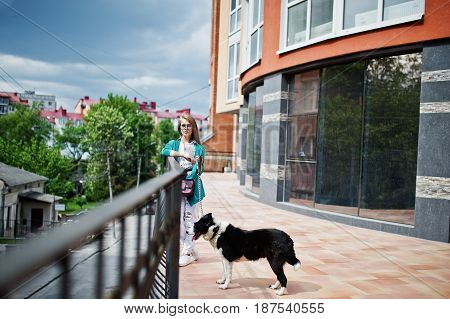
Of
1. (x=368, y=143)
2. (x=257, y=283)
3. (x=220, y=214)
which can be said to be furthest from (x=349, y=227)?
(x=257, y=283)

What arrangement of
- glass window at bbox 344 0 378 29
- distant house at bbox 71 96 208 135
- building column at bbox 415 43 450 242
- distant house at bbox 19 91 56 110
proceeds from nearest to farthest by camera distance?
building column at bbox 415 43 450 242
glass window at bbox 344 0 378 29
distant house at bbox 19 91 56 110
distant house at bbox 71 96 208 135

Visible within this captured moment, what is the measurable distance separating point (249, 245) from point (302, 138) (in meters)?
5.58

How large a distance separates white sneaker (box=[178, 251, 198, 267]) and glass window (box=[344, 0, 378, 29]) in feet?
16.1

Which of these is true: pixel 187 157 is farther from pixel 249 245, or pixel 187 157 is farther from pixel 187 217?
pixel 249 245

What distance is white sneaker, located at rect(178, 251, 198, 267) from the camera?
4.27 meters

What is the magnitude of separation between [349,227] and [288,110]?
10.5 feet

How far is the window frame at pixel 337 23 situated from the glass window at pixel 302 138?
0.66 m

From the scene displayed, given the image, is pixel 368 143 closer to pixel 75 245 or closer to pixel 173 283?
pixel 173 283

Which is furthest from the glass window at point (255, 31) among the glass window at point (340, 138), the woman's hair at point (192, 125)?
the woman's hair at point (192, 125)

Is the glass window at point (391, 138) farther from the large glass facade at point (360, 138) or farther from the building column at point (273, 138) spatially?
the building column at point (273, 138)

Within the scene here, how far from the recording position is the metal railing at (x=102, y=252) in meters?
0.66

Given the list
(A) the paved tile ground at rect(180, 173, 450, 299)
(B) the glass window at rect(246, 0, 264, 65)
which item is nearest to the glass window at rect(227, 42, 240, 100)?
(B) the glass window at rect(246, 0, 264, 65)

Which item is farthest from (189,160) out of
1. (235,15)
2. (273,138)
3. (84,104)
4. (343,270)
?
(84,104)

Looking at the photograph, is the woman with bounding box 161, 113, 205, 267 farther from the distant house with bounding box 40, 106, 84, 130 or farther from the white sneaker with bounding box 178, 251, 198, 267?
the distant house with bounding box 40, 106, 84, 130
